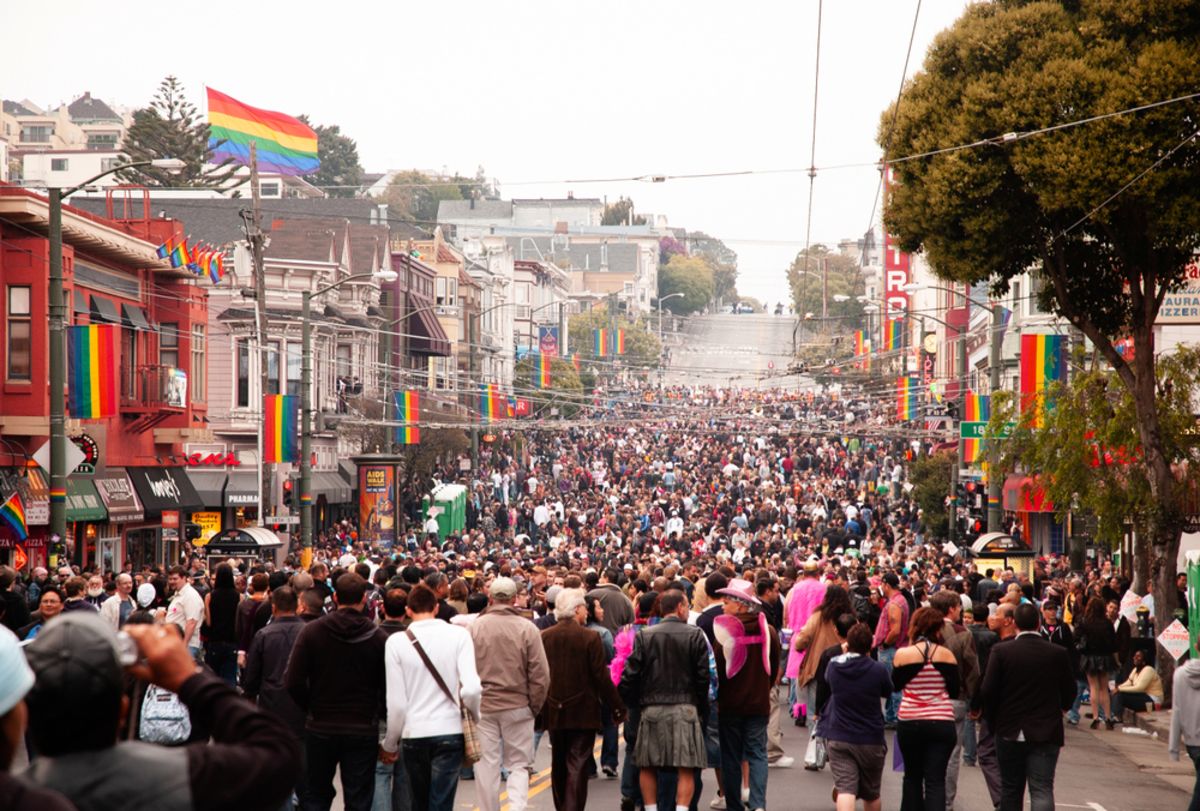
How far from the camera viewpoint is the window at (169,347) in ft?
138

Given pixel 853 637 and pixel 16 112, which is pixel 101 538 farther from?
pixel 16 112

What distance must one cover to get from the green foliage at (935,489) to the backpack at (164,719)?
40041mm

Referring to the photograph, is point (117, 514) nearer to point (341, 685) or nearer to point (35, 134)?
point (341, 685)

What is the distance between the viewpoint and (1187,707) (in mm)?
11992

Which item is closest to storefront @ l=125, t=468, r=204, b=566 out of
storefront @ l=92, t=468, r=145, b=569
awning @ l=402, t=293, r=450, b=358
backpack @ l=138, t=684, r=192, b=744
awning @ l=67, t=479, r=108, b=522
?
storefront @ l=92, t=468, r=145, b=569

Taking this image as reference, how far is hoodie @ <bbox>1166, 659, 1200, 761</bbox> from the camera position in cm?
1184

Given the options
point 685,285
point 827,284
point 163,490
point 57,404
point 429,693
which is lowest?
point 163,490

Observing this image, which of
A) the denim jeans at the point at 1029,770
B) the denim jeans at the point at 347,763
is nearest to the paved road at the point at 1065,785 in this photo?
the denim jeans at the point at 1029,770

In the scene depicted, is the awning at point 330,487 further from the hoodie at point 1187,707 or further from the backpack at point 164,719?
the backpack at point 164,719

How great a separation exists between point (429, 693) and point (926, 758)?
3.63 m

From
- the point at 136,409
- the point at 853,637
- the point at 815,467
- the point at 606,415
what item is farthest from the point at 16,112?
the point at 853,637

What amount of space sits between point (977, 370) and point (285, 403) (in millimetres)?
27865

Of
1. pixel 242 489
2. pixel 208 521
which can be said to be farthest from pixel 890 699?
pixel 242 489

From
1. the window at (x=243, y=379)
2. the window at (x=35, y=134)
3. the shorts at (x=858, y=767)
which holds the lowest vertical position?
the shorts at (x=858, y=767)
